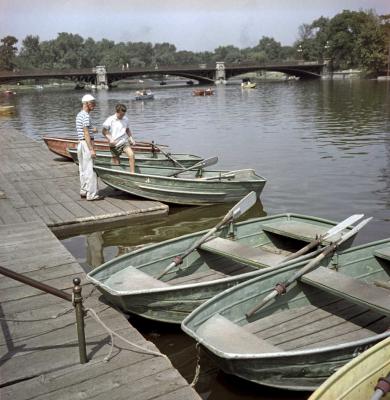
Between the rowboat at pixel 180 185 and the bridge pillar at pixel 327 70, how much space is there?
103 meters

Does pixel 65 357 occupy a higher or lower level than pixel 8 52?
lower

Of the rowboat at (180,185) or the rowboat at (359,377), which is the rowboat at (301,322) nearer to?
the rowboat at (359,377)

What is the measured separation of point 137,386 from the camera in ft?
14.3

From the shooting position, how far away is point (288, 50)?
183625 mm

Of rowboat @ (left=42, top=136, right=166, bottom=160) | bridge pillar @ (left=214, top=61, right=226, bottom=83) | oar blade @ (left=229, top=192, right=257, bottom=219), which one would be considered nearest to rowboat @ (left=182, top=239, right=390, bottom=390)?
oar blade @ (left=229, top=192, right=257, bottom=219)

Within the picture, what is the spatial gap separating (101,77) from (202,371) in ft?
331

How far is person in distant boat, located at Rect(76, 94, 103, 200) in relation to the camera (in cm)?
1016

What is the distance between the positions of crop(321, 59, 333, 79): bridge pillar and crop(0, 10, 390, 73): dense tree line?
114 centimetres

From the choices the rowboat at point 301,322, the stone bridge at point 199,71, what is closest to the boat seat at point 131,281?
the rowboat at point 301,322

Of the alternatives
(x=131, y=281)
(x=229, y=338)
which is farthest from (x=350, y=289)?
(x=131, y=281)

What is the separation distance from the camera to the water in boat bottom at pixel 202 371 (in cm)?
508

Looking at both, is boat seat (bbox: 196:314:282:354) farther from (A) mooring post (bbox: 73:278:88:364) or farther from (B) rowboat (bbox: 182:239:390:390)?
(A) mooring post (bbox: 73:278:88:364)

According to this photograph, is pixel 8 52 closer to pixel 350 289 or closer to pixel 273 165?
pixel 273 165

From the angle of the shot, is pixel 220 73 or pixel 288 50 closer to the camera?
pixel 220 73
